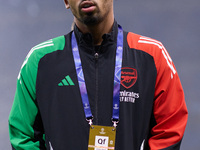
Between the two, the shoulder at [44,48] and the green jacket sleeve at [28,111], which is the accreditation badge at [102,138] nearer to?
the green jacket sleeve at [28,111]

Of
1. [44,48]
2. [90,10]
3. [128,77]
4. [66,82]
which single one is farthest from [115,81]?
[44,48]

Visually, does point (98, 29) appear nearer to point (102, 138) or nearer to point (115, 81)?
point (115, 81)

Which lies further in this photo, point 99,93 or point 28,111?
point 28,111

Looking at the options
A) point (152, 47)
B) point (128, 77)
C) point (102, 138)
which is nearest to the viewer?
point (102, 138)

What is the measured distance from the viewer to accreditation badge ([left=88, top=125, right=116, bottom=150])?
10.6 feet

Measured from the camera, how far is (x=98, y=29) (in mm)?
3414

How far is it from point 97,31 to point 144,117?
0.88 metres

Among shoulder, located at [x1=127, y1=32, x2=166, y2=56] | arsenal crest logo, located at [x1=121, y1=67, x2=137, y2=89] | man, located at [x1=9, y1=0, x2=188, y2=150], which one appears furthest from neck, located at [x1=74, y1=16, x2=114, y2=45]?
arsenal crest logo, located at [x1=121, y1=67, x2=137, y2=89]

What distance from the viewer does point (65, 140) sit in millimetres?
3305

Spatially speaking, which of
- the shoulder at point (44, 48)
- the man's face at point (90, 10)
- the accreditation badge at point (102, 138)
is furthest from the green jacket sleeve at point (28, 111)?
the accreditation badge at point (102, 138)

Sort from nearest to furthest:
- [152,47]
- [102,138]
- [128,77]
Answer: [102,138], [128,77], [152,47]

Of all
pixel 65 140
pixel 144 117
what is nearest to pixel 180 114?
pixel 144 117

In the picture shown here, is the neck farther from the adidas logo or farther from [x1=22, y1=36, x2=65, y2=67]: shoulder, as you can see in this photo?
the adidas logo

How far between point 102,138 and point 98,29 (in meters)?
0.98
